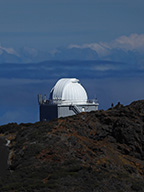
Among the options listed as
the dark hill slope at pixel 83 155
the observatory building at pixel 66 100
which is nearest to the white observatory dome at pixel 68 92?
the observatory building at pixel 66 100

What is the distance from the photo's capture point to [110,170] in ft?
84.5

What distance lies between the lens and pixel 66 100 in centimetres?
7425

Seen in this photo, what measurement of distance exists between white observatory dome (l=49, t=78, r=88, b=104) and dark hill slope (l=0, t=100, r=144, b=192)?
3401cm

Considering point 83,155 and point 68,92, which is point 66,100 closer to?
point 68,92

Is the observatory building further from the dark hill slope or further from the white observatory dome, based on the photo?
the dark hill slope

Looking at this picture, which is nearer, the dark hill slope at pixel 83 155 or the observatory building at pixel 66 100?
the dark hill slope at pixel 83 155

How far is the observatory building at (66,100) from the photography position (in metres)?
74.0

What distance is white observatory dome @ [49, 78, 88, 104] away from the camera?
7406cm

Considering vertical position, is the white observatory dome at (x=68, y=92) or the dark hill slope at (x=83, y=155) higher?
the white observatory dome at (x=68, y=92)

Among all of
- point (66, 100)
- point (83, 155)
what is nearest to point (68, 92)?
point (66, 100)

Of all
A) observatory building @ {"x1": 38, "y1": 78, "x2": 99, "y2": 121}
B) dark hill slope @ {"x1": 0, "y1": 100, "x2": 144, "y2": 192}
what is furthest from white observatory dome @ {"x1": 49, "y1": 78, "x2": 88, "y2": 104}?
dark hill slope @ {"x1": 0, "y1": 100, "x2": 144, "y2": 192}

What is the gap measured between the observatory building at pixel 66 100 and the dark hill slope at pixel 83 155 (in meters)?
33.9

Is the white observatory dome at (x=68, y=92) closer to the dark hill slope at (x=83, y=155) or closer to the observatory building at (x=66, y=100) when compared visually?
the observatory building at (x=66, y=100)

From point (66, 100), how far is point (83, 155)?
1835 inches
